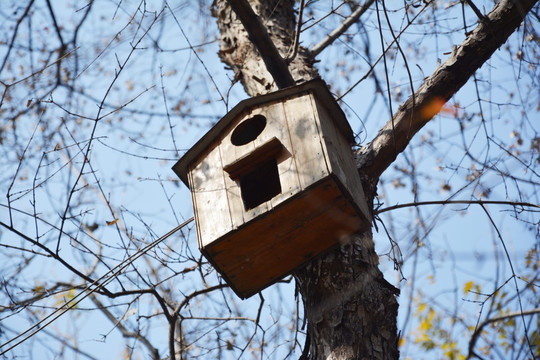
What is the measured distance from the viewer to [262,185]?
8.34ft

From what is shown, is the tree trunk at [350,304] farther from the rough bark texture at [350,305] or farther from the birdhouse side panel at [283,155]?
the birdhouse side panel at [283,155]

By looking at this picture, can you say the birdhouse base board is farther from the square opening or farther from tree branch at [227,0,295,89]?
tree branch at [227,0,295,89]

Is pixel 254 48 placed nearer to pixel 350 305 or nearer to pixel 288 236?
pixel 288 236

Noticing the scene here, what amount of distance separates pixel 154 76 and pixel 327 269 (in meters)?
1.97

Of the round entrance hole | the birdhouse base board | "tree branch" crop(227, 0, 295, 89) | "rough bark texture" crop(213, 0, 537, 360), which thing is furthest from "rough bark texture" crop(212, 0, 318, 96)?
the birdhouse base board

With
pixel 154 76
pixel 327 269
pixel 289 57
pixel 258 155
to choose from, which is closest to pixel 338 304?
pixel 327 269

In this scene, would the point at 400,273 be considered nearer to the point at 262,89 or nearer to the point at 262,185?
the point at 262,185

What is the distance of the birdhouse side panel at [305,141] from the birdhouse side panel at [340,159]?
0.03 metres

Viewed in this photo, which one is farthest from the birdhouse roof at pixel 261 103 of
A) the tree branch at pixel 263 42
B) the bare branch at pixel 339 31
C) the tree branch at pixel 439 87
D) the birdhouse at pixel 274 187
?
the bare branch at pixel 339 31

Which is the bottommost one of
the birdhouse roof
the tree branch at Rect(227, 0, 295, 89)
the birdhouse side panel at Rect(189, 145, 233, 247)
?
the birdhouse side panel at Rect(189, 145, 233, 247)

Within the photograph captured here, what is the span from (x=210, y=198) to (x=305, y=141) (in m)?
0.47

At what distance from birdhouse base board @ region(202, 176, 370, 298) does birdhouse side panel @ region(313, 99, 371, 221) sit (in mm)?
42

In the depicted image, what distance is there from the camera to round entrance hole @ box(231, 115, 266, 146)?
8.41 feet

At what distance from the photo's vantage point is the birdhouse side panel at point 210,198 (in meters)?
2.26
